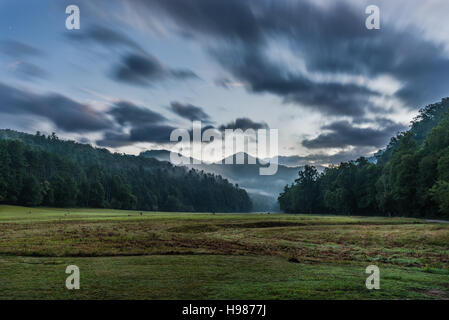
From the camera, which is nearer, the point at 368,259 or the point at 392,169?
the point at 368,259

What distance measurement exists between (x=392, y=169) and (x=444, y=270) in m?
78.2

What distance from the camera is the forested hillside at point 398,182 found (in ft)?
245

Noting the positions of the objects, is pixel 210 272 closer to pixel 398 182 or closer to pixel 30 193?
pixel 398 182

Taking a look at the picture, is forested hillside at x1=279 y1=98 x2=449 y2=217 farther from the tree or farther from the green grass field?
the tree

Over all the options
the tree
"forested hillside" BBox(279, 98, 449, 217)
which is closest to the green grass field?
"forested hillside" BBox(279, 98, 449, 217)

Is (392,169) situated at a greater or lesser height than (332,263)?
greater

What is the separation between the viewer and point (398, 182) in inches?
3246

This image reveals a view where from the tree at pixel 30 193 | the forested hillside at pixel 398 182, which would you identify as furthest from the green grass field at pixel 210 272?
the tree at pixel 30 193

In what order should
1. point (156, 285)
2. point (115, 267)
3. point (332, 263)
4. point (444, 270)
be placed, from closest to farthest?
point (156, 285) < point (115, 267) < point (444, 270) < point (332, 263)

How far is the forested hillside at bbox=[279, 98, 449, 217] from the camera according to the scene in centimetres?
7475

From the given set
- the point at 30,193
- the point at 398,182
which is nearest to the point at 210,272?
the point at 398,182
